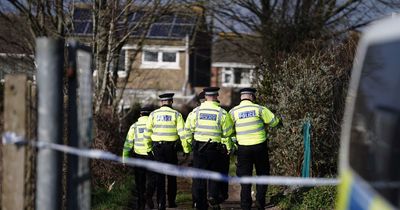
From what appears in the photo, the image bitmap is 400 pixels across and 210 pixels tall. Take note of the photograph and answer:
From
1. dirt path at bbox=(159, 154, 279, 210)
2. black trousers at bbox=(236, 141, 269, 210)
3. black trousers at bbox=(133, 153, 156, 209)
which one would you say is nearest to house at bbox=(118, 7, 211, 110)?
dirt path at bbox=(159, 154, 279, 210)

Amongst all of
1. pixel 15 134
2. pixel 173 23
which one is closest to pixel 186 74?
pixel 173 23

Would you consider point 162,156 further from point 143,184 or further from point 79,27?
point 79,27

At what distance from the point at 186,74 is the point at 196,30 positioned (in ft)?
48.7

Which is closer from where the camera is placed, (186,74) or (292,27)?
(292,27)

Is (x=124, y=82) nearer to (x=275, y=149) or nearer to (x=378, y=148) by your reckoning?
(x=275, y=149)

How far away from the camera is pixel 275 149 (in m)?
13.2

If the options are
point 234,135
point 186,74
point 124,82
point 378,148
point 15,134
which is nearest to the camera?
point 378,148

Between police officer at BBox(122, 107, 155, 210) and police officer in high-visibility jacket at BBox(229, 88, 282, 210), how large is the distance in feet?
6.43

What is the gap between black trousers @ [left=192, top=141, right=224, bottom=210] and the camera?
1105cm

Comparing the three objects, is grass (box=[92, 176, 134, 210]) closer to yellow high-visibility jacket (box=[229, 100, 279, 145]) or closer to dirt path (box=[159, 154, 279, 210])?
dirt path (box=[159, 154, 279, 210])

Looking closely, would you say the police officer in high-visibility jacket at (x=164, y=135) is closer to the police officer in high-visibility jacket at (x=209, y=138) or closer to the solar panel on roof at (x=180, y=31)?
the police officer in high-visibility jacket at (x=209, y=138)

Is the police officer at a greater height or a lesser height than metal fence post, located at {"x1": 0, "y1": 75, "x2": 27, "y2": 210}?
lesser

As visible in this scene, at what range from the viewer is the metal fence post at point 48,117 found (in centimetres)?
505

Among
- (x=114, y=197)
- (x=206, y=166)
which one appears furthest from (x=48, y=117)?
(x=114, y=197)
